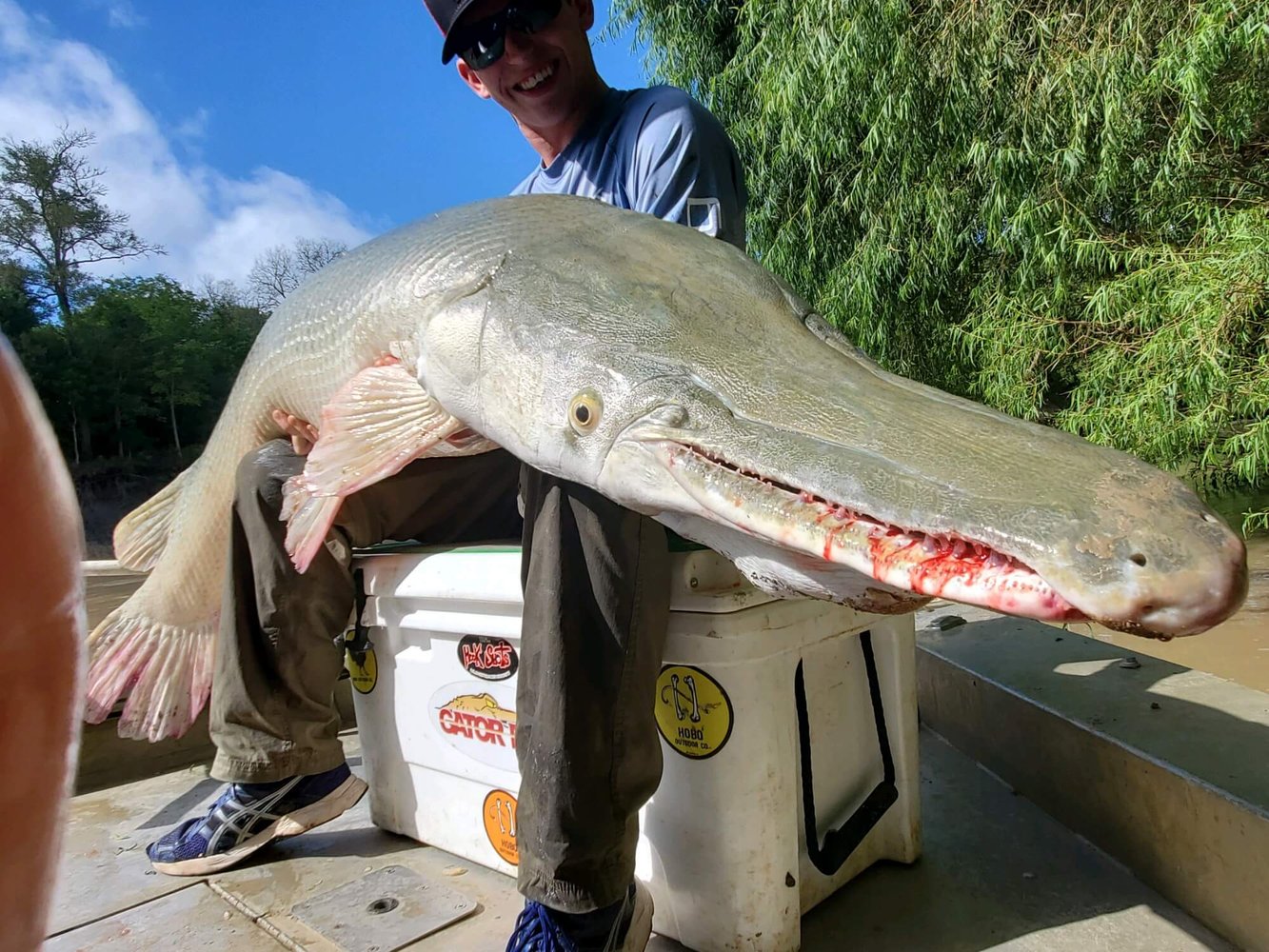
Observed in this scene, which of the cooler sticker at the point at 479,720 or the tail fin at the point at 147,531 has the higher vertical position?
the tail fin at the point at 147,531

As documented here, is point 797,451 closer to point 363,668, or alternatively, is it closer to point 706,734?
point 706,734

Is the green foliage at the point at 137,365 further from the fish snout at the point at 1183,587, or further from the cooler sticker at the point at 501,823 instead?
the fish snout at the point at 1183,587

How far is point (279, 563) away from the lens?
2.03 m

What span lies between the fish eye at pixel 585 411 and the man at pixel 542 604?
7.4 inches

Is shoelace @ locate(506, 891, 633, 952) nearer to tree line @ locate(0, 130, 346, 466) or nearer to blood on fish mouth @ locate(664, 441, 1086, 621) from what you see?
blood on fish mouth @ locate(664, 441, 1086, 621)

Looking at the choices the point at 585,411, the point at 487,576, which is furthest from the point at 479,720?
the point at 585,411

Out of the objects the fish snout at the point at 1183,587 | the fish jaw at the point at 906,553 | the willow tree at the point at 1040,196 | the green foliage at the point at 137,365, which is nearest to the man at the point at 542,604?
the fish jaw at the point at 906,553

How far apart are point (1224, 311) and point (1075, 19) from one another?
2806mm

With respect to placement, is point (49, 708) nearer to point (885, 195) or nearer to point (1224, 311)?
point (1224, 311)

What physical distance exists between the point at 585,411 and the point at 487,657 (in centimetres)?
78

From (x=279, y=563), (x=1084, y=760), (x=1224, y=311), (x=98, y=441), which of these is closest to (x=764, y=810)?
(x=1084, y=760)

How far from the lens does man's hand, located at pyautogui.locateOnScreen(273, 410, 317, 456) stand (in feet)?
7.16

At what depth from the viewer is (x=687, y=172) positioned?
1.96 m

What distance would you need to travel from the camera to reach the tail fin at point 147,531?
2617mm
